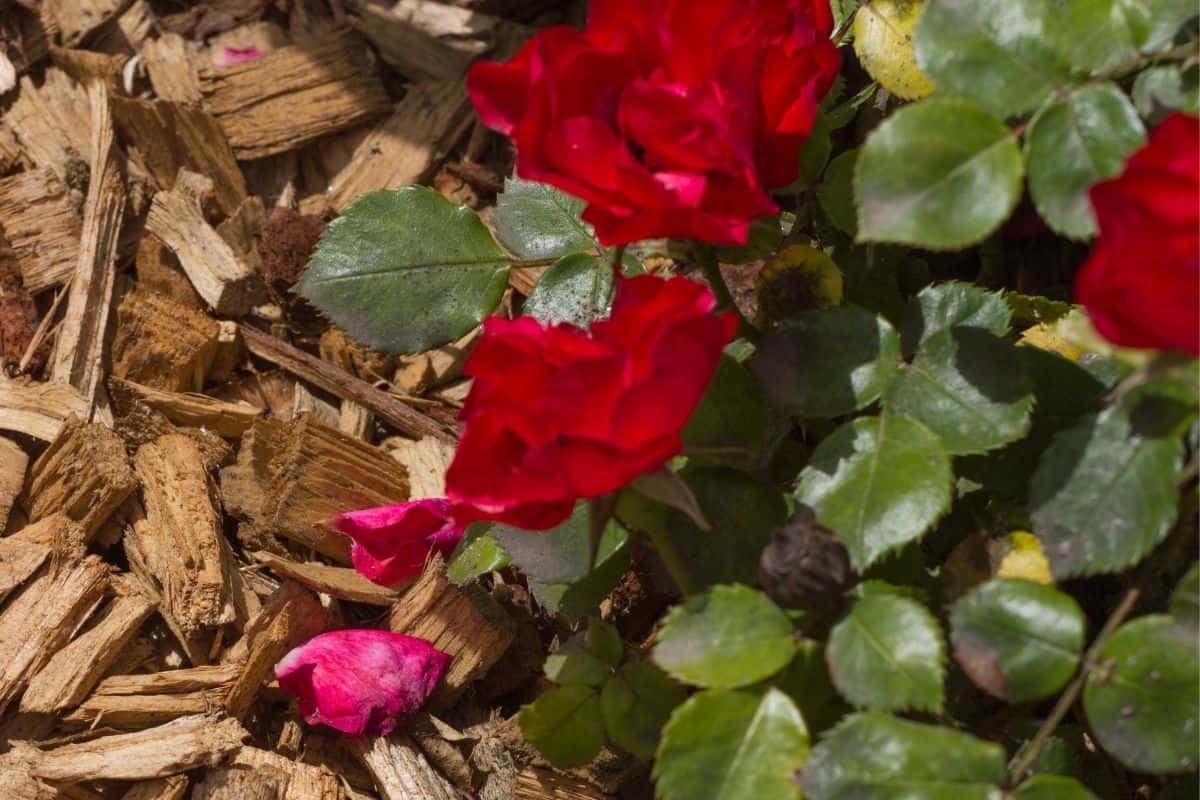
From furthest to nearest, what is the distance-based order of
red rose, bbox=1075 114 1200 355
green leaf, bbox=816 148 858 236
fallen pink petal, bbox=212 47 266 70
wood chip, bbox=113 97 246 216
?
fallen pink petal, bbox=212 47 266 70, wood chip, bbox=113 97 246 216, green leaf, bbox=816 148 858 236, red rose, bbox=1075 114 1200 355

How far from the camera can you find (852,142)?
1.56 meters

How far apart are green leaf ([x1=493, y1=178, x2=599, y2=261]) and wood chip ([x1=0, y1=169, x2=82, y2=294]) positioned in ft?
2.37

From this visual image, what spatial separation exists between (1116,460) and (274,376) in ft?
3.72

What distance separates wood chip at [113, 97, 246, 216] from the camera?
1816mm

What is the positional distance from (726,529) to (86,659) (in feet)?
2.50

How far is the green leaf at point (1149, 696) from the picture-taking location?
81cm

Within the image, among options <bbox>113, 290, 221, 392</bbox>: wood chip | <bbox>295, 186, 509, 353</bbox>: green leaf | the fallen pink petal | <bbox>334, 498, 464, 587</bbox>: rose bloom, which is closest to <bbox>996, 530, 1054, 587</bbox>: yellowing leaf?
<bbox>295, 186, 509, 353</bbox>: green leaf

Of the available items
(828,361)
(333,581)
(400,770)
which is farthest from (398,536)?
(828,361)

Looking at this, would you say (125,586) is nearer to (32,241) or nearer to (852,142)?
(32,241)

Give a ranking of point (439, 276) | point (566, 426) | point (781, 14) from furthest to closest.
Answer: point (439, 276) < point (781, 14) < point (566, 426)

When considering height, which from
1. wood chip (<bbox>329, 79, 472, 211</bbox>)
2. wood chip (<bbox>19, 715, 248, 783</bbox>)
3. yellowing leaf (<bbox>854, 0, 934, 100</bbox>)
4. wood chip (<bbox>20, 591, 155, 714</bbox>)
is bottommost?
wood chip (<bbox>19, 715, 248, 783</bbox>)

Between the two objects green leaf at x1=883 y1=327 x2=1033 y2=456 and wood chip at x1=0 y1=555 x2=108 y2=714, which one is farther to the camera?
wood chip at x1=0 y1=555 x2=108 y2=714

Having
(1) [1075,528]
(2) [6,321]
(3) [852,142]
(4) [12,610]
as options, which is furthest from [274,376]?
(1) [1075,528]

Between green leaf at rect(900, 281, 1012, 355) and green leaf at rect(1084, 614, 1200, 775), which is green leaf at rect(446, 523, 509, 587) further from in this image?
green leaf at rect(1084, 614, 1200, 775)
